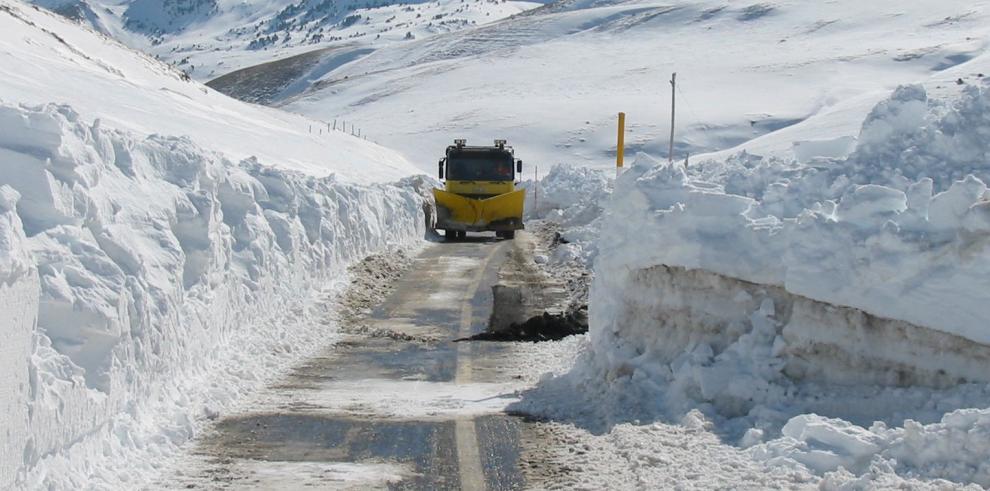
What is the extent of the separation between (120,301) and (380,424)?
2415 mm

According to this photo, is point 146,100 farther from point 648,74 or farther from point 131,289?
point 648,74

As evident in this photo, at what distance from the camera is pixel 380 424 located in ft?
33.3

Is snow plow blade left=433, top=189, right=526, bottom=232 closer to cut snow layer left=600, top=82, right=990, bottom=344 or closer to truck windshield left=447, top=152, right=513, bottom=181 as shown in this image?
truck windshield left=447, top=152, right=513, bottom=181

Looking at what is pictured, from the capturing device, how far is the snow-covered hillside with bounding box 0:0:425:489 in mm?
7227

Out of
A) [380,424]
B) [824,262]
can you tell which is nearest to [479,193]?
[380,424]

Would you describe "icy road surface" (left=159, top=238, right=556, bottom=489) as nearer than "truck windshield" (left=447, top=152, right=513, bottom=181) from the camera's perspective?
Yes

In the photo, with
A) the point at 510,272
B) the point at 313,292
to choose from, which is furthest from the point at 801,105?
the point at 313,292

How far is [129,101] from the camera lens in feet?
120

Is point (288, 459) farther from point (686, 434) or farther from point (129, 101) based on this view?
point (129, 101)

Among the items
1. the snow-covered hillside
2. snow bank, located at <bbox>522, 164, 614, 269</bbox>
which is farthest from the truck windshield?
the snow-covered hillside

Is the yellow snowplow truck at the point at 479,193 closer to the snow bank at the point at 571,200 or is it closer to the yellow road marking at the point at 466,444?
the snow bank at the point at 571,200

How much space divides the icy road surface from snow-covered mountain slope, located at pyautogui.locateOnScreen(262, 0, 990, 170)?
4366 cm

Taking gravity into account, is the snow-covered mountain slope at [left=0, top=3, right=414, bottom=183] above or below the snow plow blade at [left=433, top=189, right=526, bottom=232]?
above

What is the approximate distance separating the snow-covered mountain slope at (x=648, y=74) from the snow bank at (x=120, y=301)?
44331mm
